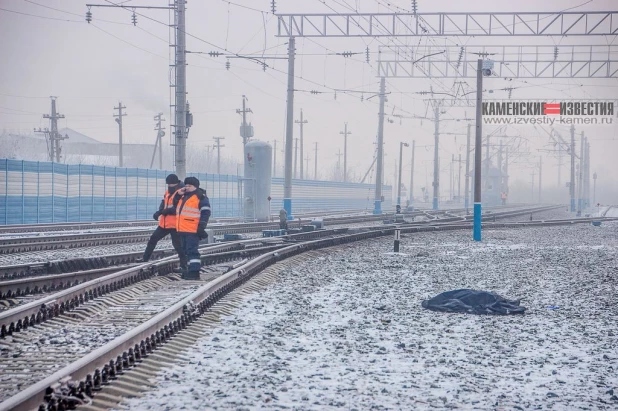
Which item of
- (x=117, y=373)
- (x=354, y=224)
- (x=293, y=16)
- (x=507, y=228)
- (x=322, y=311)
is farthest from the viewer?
(x=354, y=224)

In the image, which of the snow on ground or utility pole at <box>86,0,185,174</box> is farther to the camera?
utility pole at <box>86,0,185,174</box>

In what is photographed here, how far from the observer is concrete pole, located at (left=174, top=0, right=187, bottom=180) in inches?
836

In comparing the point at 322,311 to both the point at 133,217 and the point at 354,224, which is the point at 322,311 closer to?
the point at 354,224

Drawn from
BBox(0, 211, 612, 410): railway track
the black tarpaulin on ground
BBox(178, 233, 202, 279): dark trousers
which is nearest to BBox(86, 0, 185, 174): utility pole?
BBox(0, 211, 612, 410): railway track

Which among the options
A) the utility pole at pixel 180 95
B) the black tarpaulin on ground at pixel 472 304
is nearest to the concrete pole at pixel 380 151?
the utility pole at pixel 180 95

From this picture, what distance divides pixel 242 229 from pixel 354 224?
10059mm

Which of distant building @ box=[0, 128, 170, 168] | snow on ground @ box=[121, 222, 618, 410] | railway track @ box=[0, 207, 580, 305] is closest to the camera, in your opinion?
snow on ground @ box=[121, 222, 618, 410]

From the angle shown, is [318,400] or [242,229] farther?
[242,229]

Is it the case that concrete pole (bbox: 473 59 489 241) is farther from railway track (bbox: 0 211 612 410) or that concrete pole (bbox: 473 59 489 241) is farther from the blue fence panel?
the blue fence panel

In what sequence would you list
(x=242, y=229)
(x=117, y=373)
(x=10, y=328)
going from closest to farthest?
(x=117, y=373) < (x=10, y=328) < (x=242, y=229)

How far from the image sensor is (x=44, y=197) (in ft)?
109

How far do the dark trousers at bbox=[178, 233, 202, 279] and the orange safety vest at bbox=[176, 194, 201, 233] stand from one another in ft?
0.33

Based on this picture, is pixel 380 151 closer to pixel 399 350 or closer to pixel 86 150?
pixel 399 350

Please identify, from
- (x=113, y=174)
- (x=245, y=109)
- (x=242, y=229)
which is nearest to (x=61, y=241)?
(x=242, y=229)
